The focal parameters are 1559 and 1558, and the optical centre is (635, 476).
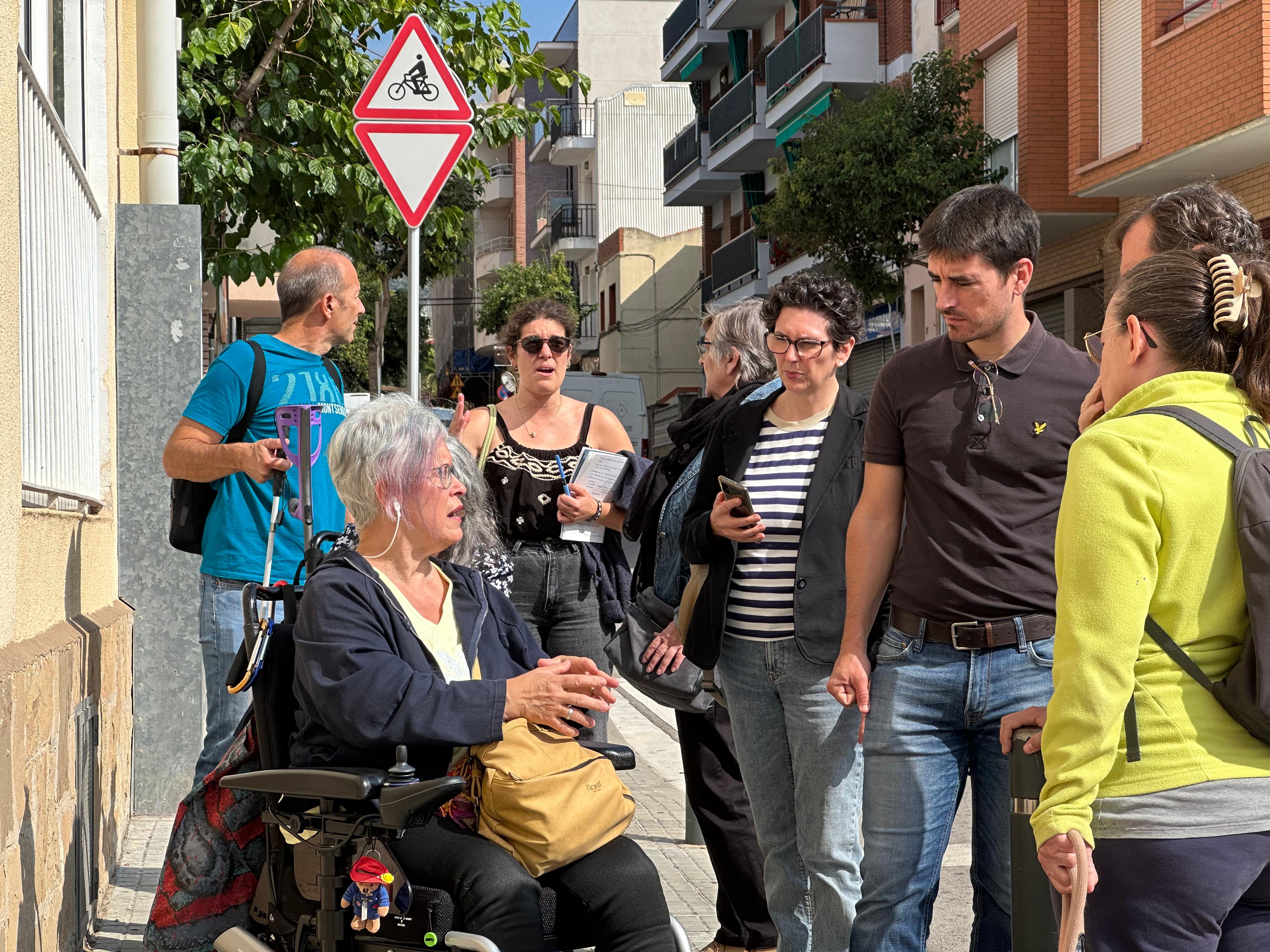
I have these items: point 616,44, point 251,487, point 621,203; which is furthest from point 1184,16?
point 616,44

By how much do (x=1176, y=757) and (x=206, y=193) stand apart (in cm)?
937

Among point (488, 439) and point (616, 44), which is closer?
point (488, 439)

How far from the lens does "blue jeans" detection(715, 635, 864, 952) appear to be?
4.17m

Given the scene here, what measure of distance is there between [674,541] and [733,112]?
1350 inches

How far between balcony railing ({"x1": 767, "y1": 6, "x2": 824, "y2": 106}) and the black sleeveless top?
27.4 metres

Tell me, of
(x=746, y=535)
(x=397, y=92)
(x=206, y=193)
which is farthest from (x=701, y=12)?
(x=746, y=535)

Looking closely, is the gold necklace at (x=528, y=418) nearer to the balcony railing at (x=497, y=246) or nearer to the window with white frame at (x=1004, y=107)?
the window with white frame at (x=1004, y=107)

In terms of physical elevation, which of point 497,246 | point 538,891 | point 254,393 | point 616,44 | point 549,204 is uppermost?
point 616,44

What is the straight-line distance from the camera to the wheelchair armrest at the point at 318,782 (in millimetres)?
3256

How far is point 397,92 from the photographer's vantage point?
6703mm

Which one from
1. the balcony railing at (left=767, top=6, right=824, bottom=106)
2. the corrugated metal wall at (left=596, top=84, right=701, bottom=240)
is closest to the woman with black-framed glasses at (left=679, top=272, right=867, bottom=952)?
the balcony railing at (left=767, top=6, right=824, bottom=106)

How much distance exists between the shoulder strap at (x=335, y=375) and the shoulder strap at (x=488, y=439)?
21.0 inches

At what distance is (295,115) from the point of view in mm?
11398

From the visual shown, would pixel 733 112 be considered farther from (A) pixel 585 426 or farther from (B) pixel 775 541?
(B) pixel 775 541
